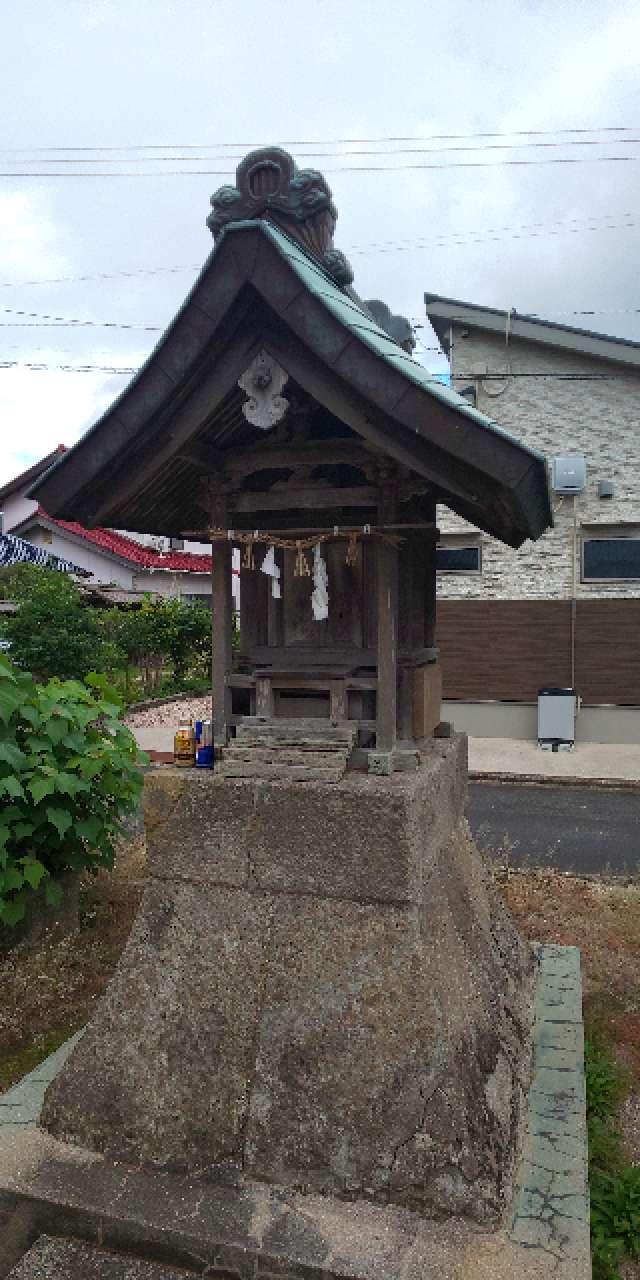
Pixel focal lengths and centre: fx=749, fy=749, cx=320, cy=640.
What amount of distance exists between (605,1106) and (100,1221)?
335 centimetres

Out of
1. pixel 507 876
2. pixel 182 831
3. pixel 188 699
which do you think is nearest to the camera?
pixel 182 831

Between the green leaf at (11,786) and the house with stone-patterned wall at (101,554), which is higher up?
the house with stone-patterned wall at (101,554)

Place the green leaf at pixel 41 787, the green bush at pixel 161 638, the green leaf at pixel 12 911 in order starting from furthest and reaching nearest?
the green bush at pixel 161 638 → the green leaf at pixel 12 911 → the green leaf at pixel 41 787

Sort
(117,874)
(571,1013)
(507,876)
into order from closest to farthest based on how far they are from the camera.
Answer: (571,1013) < (117,874) < (507,876)

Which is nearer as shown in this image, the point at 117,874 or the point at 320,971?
the point at 320,971

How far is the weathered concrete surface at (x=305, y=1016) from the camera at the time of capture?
3754 millimetres

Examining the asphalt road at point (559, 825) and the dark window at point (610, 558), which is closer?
the asphalt road at point (559, 825)

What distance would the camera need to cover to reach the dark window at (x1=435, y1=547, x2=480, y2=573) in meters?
19.1

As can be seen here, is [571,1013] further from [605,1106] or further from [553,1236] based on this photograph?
[553,1236]

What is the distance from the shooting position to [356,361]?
13.0ft

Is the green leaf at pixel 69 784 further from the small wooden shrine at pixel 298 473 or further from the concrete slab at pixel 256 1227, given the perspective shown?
the concrete slab at pixel 256 1227

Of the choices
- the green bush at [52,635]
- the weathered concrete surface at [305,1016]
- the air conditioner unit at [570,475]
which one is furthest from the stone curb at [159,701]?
the weathered concrete surface at [305,1016]

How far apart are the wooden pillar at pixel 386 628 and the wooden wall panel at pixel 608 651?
49.4ft

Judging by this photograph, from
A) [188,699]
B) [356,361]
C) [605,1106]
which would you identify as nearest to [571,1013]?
[605,1106]
